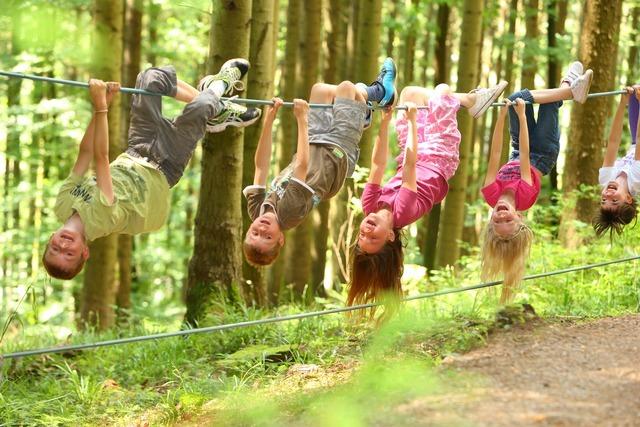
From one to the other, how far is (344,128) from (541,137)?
1.50 meters

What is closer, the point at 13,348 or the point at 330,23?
the point at 13,348

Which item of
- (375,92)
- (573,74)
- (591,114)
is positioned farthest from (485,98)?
(591,114)

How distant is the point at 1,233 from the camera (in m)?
16.4

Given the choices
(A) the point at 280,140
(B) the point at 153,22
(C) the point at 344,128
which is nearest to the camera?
(C) the point at 344,128

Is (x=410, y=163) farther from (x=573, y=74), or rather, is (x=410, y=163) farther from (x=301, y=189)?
(x=573, y=74)

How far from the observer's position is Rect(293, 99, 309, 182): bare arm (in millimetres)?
4992

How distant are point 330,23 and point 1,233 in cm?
857

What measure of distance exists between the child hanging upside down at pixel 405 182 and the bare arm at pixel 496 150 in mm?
123

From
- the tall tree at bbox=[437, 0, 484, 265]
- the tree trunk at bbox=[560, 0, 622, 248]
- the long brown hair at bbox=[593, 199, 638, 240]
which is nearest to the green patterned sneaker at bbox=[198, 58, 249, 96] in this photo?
the long brown hair at bbox=[593, 199, 638, 240]

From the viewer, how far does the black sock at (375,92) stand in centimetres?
548

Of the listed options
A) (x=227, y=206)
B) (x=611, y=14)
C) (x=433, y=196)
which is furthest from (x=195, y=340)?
(x=611, y=14)

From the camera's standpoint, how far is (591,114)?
27.0 ft

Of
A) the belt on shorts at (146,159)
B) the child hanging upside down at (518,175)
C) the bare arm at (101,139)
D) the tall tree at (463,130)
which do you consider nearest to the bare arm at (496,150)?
the child hanging upside down at (518,175)

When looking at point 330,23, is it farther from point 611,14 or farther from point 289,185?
point 289,185
